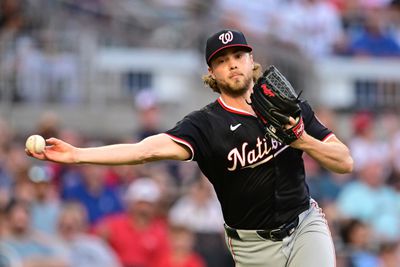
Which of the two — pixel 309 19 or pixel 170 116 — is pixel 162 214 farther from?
pixel 309 19

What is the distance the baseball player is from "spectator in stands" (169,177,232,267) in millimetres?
4479

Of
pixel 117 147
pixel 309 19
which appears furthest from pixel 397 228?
pixel 117 147

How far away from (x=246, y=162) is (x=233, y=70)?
58 cm

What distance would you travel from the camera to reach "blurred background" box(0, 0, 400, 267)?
444 inches

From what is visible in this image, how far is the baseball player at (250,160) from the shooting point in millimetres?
6832

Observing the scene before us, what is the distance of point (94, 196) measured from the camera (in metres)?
12.1

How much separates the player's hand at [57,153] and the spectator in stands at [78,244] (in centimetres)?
436

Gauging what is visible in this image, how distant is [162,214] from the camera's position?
11.8m

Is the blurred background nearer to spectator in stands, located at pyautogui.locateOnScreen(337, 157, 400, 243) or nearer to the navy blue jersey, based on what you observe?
spectator in stands, located at pyautogui.locateOnScreen(337, 157, 400, 243)

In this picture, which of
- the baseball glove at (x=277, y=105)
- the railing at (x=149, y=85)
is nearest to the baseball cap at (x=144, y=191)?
the railing at (x=149, y=85)

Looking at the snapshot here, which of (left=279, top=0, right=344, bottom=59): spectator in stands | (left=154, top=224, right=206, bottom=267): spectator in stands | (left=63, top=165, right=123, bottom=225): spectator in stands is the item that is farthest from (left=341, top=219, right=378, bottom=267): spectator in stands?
(left=279, top=0, right=344, bottom=59): spectator in stands

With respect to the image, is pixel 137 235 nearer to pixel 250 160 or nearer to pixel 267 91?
pixel 250 160

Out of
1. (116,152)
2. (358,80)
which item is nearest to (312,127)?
(116,152)

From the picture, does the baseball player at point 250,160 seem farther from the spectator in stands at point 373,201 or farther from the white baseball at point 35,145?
the spectator in stands at point 373,201
